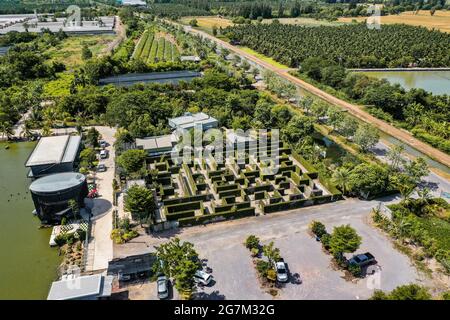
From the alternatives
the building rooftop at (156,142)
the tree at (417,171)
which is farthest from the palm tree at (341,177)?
the building rooftop at (156,142)

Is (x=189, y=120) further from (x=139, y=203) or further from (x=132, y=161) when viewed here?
(x=139, y=203)

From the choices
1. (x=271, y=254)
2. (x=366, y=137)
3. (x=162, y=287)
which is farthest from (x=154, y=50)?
(x=162, y=287)

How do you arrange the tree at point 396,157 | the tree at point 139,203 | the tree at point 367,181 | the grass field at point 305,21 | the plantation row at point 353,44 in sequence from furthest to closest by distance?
1. the grass field at point 305,21
2. the plantation row at point 353,44
3. the tree at point 396,157
4. the tree at point 367,181
5. the tree at point 139,203

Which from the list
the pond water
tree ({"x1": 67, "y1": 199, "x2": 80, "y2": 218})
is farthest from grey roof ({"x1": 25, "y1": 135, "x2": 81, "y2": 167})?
the pond water

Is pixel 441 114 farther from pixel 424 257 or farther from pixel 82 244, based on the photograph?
pixel 82 244

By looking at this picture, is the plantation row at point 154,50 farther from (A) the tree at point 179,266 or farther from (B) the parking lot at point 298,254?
(A) the tree at point 179,266

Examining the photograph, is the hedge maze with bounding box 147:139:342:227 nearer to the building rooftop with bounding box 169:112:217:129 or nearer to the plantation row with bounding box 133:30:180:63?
A: the building rooftop with bounding box 169:112:217:129
